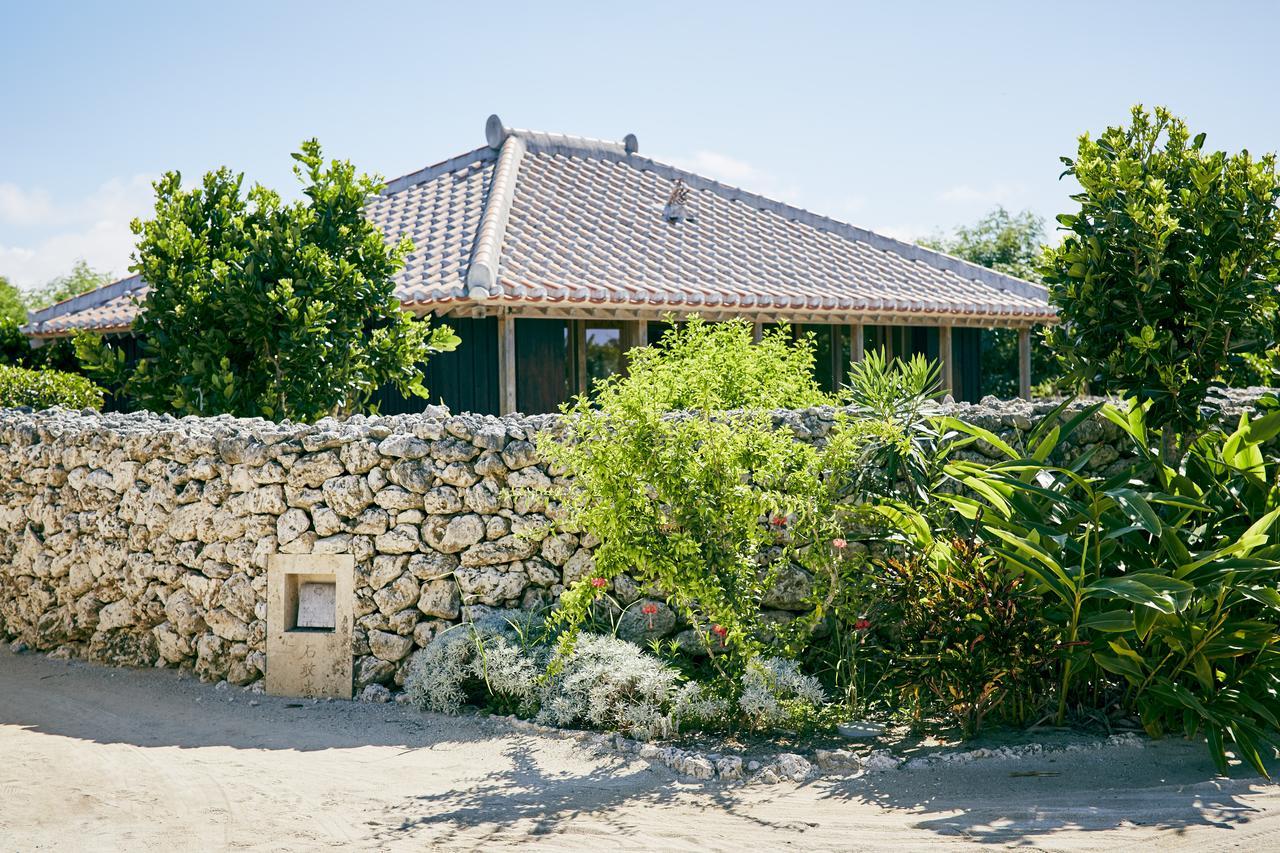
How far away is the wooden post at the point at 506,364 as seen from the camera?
12.6 m

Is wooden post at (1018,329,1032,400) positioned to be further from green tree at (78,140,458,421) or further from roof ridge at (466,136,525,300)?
green tree at (78,140,458,421)

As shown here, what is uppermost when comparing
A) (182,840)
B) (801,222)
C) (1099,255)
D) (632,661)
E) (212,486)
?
(801,222)

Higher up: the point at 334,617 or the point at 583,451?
the point at 583,451

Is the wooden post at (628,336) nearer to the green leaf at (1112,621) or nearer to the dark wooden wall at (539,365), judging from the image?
the dark wooden wall at (539,365)

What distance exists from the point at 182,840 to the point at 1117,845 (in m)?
4.19

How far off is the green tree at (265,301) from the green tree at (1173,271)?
617cm

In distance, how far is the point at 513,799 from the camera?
5.53m

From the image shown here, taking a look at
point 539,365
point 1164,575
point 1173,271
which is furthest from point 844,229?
point 1164,575

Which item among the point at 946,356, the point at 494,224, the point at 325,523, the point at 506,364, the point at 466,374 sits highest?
the point at 494,224

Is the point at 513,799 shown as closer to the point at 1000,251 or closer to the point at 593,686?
the point at 593,686

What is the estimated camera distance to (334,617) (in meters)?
7.51

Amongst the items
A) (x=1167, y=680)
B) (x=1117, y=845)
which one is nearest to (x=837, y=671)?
(x=1167, y=680)

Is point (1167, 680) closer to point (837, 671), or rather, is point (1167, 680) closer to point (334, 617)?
point (837, 671)

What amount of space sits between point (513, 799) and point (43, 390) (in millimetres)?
8092
